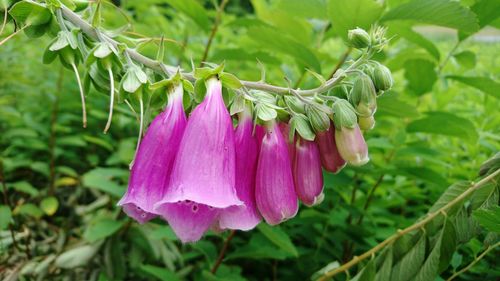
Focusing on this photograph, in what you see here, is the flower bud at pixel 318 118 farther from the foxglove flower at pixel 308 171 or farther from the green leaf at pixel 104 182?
the green leaf at pixel 104 182

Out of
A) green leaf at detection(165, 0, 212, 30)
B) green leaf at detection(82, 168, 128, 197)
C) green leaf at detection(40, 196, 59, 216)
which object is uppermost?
green leaf at detection(165, 0, 212, 30)

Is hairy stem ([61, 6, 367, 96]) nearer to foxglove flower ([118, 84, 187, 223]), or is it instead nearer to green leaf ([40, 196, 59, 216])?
foxglove flower ([118, 84, 187, 223])

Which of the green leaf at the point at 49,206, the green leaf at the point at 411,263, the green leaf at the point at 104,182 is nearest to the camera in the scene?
the green leaf at the point at 411,263

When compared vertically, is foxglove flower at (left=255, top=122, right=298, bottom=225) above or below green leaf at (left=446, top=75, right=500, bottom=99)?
below

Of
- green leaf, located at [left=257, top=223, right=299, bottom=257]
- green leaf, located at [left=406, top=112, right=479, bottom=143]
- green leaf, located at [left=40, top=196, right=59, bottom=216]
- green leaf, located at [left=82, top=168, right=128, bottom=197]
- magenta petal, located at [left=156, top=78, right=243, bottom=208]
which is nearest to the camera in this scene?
magenta petal, located at [left=156, top=78, right=243, bottom=208]

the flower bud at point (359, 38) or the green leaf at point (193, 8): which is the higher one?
the flower bud at point (359, 38)

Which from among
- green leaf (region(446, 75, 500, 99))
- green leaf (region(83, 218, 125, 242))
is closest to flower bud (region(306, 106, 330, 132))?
green leaf (region(446, 75, 500, 99))

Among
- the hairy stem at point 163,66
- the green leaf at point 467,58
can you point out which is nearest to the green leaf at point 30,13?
the hairy stem at point 163,66
